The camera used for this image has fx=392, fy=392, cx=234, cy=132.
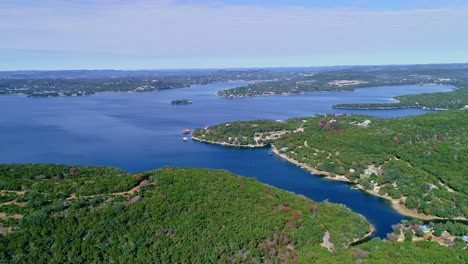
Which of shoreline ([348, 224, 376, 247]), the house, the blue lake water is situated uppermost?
the blue lake water

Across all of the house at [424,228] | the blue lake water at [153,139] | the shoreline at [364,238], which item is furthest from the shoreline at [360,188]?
the shoreline at [364,238]

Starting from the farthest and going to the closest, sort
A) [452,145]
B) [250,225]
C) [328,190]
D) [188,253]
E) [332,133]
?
[332,133]
[452,145]
[328,190]
[250,225]
[188,253]

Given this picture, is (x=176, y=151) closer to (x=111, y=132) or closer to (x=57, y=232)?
(x=111, y=132)

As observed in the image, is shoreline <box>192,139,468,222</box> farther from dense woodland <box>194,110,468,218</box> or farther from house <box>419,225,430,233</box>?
house <box>419,225,430,233</box>

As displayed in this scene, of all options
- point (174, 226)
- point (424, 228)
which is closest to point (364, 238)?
point (424, 228)

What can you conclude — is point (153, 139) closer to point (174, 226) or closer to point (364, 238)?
point (174, 226)

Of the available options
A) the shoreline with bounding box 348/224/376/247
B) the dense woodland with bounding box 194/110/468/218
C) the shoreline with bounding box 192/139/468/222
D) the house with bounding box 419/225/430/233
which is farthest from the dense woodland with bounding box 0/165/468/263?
the dense woodland with bounding box 194/110/468/218

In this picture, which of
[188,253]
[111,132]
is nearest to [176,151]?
[111,132]

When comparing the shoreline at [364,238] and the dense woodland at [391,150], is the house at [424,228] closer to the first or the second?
the shoreline at [364,238]

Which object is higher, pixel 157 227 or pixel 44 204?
pixel 44 204
